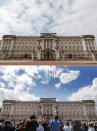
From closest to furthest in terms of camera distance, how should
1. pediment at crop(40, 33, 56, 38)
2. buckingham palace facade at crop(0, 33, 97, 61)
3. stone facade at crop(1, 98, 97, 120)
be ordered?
1. stone facade at crop(1, 98, 97, 120)
2. buckingham palace facade at crop(0, 33, 97, 61)
3. pediment at crop(40, 33, 56, 38)

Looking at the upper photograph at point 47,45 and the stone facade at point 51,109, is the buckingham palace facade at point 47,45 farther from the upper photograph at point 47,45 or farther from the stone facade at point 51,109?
the stone facade at point 51,109

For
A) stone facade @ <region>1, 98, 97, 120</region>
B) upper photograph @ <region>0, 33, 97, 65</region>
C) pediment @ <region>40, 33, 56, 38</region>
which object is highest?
pediment @ <region>40, 33, 56, 38</region>

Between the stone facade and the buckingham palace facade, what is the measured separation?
76.2 feet

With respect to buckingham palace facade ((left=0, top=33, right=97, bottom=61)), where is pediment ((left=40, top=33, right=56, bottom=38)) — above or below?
above

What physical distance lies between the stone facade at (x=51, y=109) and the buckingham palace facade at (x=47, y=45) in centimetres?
2321

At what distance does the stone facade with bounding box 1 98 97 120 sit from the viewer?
1040 inches

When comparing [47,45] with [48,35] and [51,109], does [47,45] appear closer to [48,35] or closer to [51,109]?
[48,35]

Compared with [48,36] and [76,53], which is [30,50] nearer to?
[48,36]

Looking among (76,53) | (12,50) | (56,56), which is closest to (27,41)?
(12,50)

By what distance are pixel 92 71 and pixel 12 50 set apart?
48.2 meters

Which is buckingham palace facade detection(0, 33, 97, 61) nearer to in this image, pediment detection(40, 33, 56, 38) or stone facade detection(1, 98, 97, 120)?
pediment detection(40, 33, 56, 38)

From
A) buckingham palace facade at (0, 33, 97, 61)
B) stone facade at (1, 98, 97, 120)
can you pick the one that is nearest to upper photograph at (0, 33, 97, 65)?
buckingham palace facade at (0, 33, 97, 61)

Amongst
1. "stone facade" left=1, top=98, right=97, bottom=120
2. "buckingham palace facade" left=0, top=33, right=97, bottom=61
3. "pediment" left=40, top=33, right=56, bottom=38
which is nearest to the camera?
"stone facade" left=1, top=98, right=97, bottom=120

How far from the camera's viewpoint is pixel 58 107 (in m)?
45.0
